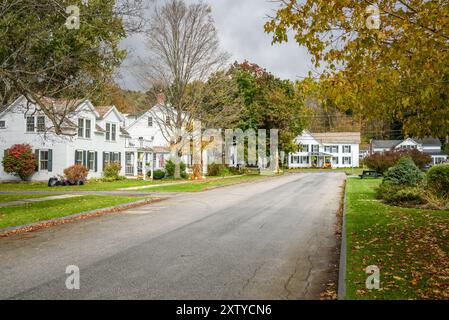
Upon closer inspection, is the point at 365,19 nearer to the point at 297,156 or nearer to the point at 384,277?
the point at 384,277

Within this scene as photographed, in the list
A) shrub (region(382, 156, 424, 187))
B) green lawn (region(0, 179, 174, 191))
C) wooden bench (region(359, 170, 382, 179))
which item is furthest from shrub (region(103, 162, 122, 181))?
shrub (region(382, 156, 424, 187))

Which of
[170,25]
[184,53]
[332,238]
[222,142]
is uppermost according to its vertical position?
[170,25]

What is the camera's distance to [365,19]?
23.7 feet

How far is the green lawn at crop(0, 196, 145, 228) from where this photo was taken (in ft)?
43.4

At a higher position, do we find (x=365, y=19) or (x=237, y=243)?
(x=365, y=19)

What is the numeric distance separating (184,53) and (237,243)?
30.7 meters

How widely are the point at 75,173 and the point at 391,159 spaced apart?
88.6 ft

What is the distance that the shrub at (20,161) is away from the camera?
3400 centimetres

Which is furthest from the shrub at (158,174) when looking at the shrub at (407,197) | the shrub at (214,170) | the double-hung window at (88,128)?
the shrub at (407,197)

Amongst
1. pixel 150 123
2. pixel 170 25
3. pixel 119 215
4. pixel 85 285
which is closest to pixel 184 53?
pixel 170 25

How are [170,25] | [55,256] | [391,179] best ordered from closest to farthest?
[55,256], [391,179], [170,25]

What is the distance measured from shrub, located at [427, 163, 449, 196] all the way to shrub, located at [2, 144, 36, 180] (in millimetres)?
29617

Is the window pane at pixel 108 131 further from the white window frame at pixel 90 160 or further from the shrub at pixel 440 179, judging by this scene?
the shrub at pixel 440 179

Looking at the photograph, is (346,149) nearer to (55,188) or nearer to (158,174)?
(158,174)
